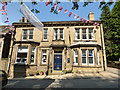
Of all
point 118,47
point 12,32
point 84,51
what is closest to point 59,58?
point 84,51

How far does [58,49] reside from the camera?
437 inches

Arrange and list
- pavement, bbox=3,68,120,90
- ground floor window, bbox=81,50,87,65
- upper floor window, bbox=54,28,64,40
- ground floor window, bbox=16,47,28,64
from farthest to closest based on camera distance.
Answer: upper floor window, bbox=54,28,64,40 → ground floor window, bbox=16,47,28,64 → ground floor window, bbox=81,50,87,65 → pavement, bbox=3,68,120,90

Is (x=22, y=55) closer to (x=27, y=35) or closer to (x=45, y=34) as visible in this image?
(x=27, y=35)

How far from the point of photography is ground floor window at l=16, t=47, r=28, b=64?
10.7 metres

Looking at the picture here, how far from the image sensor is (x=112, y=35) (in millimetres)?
17500

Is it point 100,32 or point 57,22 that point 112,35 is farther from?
point 57,22

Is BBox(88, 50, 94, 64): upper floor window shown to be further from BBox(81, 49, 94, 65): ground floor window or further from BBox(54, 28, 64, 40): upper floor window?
BBox(54, 28, 64, 40): upper floor window

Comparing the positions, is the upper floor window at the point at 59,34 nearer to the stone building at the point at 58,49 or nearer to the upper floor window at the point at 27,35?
the stone building at the point at 58,49

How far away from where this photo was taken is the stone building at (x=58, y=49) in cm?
1026

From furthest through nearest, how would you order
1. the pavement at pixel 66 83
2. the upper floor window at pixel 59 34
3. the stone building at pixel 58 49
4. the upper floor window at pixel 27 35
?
the upper floor window at pixel 27 35 < the upper floor window at pixel 59 34 < the stone building at pixel 58 49 < the pavement at pixel 66 83

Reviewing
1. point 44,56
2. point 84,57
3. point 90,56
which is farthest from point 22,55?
point 90,56

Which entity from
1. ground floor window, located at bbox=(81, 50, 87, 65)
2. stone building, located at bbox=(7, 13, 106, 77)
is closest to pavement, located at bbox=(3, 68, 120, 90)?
stone building, located at bbox=(7, 13, 106, 77)

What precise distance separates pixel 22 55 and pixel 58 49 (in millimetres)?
5455

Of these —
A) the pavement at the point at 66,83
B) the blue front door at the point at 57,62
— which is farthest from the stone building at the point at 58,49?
the pavement at the point at 66,83
